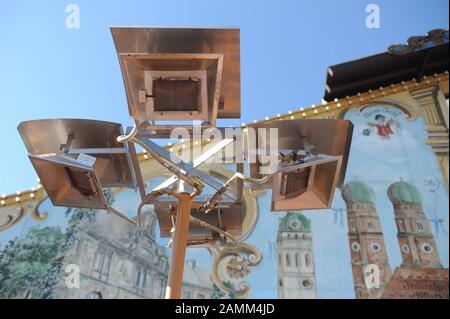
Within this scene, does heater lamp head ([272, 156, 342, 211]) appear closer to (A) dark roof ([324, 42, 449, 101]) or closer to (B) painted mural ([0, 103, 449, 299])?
(B) painted mural ([0, 103, 449, 299])

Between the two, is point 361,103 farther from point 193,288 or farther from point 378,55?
point 193,288

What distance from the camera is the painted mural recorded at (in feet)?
26.5

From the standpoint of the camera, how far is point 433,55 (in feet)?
39.1

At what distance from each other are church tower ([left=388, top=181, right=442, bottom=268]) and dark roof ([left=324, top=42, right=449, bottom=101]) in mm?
3244

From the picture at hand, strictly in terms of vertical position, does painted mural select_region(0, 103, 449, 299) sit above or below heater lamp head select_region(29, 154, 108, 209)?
above

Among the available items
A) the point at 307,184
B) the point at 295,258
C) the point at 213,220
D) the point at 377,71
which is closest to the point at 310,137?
the point at 307,184

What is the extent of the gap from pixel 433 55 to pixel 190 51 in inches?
450

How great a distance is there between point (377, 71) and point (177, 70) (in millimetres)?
10362

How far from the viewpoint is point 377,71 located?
38.5 ft

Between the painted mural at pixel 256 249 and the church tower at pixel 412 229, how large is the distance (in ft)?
0.07

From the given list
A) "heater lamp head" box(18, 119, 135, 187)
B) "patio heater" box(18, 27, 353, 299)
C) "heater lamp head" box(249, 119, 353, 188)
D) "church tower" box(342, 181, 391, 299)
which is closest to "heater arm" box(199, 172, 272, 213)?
"patio heater" box(18, 27, 353, 299)

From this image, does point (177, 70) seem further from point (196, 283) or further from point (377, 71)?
point (377, 71)

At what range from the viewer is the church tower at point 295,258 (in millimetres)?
8094
